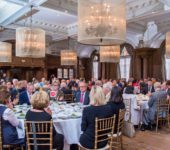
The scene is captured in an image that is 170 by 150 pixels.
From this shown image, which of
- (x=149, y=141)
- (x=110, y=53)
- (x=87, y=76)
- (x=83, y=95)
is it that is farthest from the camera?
(x=87, y=76)

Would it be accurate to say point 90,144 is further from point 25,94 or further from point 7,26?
point 7,26

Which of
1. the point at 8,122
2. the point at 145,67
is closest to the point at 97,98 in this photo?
the point at 8,122

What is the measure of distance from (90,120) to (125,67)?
1031 centimetres

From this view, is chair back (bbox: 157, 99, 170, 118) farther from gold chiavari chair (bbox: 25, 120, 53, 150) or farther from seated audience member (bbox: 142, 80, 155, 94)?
gold chiavari chair (bbox: 25, 120, 53, 150)

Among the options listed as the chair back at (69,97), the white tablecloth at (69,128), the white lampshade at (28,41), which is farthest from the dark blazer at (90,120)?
the chair back at (69,97)

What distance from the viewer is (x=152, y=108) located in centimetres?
616

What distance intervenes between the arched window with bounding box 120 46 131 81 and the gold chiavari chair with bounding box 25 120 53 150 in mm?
10318

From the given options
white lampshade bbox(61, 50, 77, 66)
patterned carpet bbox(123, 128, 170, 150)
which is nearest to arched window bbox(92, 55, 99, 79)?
white lampshade bbox(61, 50, 77, 66)

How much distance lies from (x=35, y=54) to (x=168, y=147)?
13.8ft

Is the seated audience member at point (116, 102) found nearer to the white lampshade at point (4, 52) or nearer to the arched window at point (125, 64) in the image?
the white lampshade at point (4, 52)

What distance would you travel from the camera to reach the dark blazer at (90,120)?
3.22m

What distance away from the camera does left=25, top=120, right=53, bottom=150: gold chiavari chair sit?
119 inches

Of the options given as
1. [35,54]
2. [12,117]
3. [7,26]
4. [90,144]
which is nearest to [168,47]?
[35,54]

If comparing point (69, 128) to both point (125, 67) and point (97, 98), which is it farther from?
point (125, 67)
